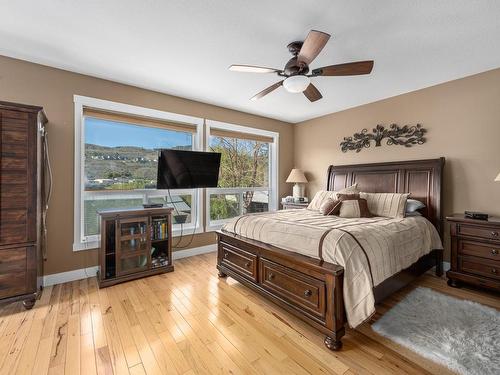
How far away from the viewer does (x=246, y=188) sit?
15.6ft

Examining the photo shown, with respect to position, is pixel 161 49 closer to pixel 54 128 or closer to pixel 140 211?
pixel 54 128

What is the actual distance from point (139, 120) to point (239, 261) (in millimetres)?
2483

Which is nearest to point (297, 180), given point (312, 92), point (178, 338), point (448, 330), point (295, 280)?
point (312, 92)

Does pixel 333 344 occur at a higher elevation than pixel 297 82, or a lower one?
lower

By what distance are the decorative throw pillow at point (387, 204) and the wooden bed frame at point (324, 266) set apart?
17.1 inches

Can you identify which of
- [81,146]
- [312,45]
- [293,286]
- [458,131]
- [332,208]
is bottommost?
[293,286]

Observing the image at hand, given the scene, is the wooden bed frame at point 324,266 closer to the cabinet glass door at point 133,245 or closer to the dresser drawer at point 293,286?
the dresser drawer at point 293,286

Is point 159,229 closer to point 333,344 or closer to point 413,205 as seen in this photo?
point 333,344

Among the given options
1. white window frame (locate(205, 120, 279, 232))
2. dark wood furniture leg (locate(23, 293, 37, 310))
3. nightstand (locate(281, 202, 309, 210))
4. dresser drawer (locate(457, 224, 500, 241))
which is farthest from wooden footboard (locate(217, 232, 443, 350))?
nightstand (locate(281, 202, 309, 210))

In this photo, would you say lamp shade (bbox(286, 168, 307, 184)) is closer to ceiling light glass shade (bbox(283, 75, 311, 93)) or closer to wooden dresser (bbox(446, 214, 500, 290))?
wooden dresser (bbox(446, 214, 500, 290))

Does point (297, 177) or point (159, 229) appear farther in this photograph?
point (297, 177)

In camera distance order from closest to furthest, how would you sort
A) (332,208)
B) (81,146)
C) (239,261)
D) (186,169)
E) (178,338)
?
(178,338) < (239,261) < (81,146) < (332,208) < (186,169)

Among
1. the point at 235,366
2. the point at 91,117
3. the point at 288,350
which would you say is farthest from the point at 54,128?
the point at 288,350

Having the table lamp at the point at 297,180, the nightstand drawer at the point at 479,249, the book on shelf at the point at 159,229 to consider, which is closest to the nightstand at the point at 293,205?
the table lamp at the point at 297,180
